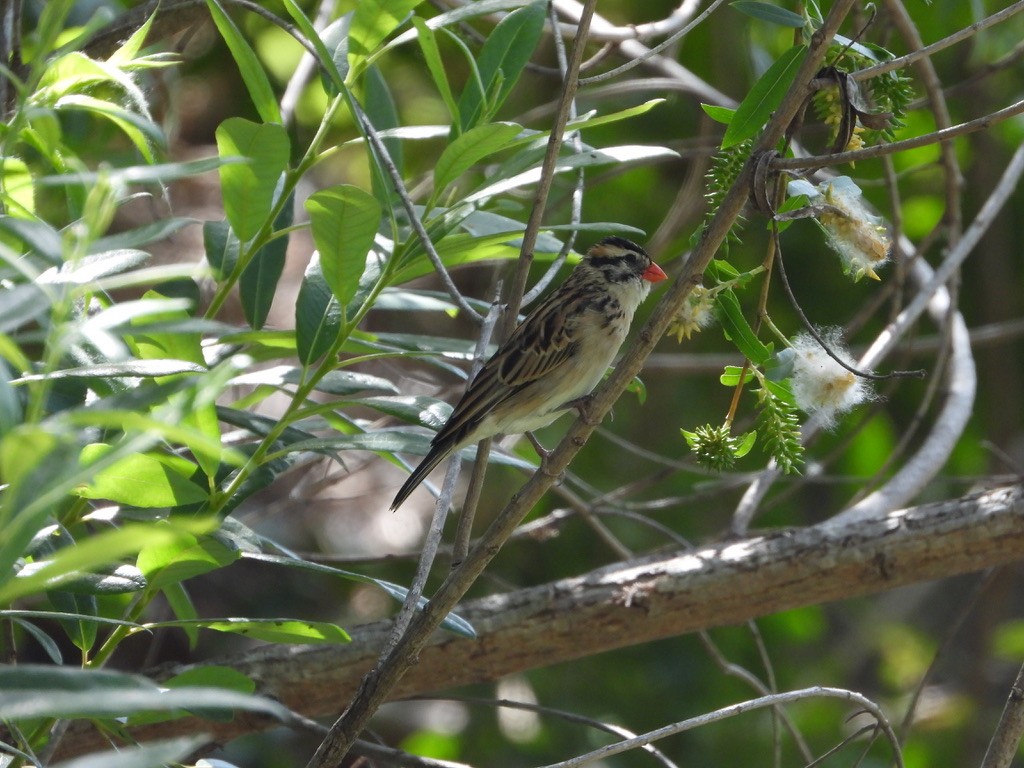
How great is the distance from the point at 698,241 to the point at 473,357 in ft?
2.59

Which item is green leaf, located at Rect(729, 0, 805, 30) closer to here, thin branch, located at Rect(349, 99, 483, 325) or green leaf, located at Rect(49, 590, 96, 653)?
thin branch, located at Rect(349, 99, 483, 325)

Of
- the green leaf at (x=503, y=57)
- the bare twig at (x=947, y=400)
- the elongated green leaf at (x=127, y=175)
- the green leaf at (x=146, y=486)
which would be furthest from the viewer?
the bare twig at (x=947, y=400)

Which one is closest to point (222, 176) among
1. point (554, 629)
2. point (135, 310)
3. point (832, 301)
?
point (135, 310)

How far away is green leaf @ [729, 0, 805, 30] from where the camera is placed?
84.8 inches

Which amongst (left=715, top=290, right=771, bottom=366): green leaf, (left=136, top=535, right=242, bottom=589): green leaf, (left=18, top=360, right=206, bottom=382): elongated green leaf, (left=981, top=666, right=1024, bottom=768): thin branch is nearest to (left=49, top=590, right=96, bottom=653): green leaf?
(left=136, top=535, right=242, bottom=589): green leaf

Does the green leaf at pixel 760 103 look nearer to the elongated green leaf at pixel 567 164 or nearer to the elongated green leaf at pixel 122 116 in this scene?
the elongated green leaf at pixel 567 164

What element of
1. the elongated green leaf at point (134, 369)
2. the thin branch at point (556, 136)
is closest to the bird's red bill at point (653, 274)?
the thin branch at point (556, 136)

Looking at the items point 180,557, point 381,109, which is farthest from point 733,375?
point 381,109

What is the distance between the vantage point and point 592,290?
3676mm

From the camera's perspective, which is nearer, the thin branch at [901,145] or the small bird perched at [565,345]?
the thin branch at [901,145]

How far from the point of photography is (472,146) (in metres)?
2.23

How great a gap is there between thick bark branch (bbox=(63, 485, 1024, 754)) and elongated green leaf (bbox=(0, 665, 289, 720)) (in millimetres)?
1827

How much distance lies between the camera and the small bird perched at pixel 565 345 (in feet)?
10.9

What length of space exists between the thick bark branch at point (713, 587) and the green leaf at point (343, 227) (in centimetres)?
131
